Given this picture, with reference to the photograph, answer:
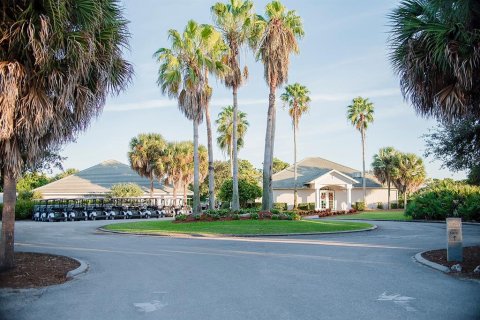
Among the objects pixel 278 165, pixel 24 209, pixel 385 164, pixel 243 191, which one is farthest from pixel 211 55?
pixel 278 165

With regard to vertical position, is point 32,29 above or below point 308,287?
above

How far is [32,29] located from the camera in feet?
28.9

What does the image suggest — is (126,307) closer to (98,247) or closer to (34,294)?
(34,294)

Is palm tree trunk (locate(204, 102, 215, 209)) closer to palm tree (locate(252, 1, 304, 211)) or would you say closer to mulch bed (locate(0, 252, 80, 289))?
palm tree (locate(252, 1, 304, 211))

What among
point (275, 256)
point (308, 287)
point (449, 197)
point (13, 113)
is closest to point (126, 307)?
point (308, 287)

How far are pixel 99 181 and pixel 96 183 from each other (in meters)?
0.96

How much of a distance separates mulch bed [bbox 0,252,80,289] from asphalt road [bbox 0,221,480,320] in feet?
1.56

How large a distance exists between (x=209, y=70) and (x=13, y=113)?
23.4 m

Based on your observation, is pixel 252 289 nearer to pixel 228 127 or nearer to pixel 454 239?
pixel 454 239

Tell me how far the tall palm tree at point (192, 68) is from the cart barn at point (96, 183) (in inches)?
1009

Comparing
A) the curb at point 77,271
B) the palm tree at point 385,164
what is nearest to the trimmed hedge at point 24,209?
the curb at point 77,271

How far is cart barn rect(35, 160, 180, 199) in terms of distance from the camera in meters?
53.2

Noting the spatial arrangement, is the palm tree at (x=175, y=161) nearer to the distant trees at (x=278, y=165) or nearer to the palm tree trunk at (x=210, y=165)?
the palm tree trunk at (x=210, y=165)

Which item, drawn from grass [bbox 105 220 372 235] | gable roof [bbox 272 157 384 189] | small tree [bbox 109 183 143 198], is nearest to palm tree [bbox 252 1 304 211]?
grass [bbox 105 220 372 235]
